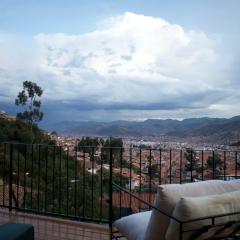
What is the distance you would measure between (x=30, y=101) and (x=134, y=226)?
66.8ft

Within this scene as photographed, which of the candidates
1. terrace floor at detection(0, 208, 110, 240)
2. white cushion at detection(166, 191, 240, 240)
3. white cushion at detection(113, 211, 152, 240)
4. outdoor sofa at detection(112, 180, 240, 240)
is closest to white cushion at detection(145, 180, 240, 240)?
outdoor sofa at detection(112, 180, 240, 240)

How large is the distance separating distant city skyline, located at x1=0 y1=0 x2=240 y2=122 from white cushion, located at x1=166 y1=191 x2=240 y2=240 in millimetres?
5066

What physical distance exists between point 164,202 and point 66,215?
2.68m

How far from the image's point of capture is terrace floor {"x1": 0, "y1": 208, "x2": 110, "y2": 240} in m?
3.89

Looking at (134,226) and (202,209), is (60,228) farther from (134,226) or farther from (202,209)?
(202,209)

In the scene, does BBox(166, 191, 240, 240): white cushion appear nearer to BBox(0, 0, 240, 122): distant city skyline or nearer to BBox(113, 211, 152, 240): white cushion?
BBox(113, 211, 152, 240): white cushion

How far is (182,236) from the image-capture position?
197 centimetres

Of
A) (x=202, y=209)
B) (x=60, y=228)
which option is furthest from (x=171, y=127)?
(x=202, y=209)

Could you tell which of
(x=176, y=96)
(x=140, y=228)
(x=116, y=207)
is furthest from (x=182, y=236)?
(x=176, y=96)

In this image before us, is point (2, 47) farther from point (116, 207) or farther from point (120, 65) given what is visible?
point (116, 207)

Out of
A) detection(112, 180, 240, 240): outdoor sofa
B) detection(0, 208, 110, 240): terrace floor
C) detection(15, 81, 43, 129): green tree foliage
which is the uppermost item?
detection(15, 81, 43, 129): green tree foliage

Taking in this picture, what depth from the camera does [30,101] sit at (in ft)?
72.8

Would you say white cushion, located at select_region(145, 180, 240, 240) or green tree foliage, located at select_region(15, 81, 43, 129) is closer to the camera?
white cushion, located at select_region(145, 180, 240, 240)

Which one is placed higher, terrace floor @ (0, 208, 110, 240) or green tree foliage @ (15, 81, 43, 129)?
green tree foliage @ (15, 81, 43, 129)
